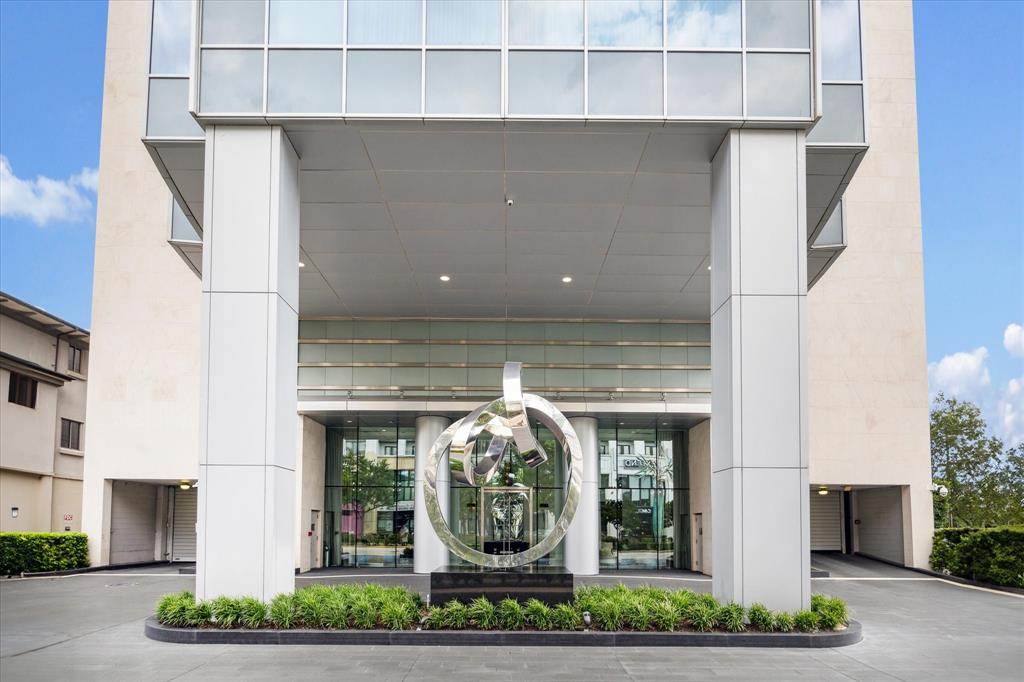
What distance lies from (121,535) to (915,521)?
97.4 feet

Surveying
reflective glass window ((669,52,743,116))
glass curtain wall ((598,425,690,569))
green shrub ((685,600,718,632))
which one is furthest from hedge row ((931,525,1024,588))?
reflective glass window ((669,52,743,116))

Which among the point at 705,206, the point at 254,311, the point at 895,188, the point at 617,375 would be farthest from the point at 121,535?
the point at 895,188

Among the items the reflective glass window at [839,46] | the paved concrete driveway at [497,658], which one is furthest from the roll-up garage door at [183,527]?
the reflective glass window at [839,46]

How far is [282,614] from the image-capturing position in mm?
15258

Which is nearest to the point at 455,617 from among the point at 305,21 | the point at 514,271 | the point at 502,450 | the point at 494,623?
the point at 494,623

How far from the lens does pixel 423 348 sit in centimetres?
3241

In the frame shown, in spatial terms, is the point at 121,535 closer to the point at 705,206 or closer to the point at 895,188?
the point at 705,206

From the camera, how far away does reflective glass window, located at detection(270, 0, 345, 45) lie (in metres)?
16.8

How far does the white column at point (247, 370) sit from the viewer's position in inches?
624

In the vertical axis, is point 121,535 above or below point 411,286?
below

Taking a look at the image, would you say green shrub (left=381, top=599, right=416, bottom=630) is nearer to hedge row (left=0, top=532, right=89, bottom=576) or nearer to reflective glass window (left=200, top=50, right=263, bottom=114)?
reflective glass window (left=200, top=50, right=263, bottom=114)

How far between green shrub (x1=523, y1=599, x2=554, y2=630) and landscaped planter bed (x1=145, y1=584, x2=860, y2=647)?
0.02 metres

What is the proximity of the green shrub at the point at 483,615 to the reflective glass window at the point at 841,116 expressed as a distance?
10.1m

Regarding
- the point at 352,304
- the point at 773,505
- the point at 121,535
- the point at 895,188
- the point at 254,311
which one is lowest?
the point at 121,535
